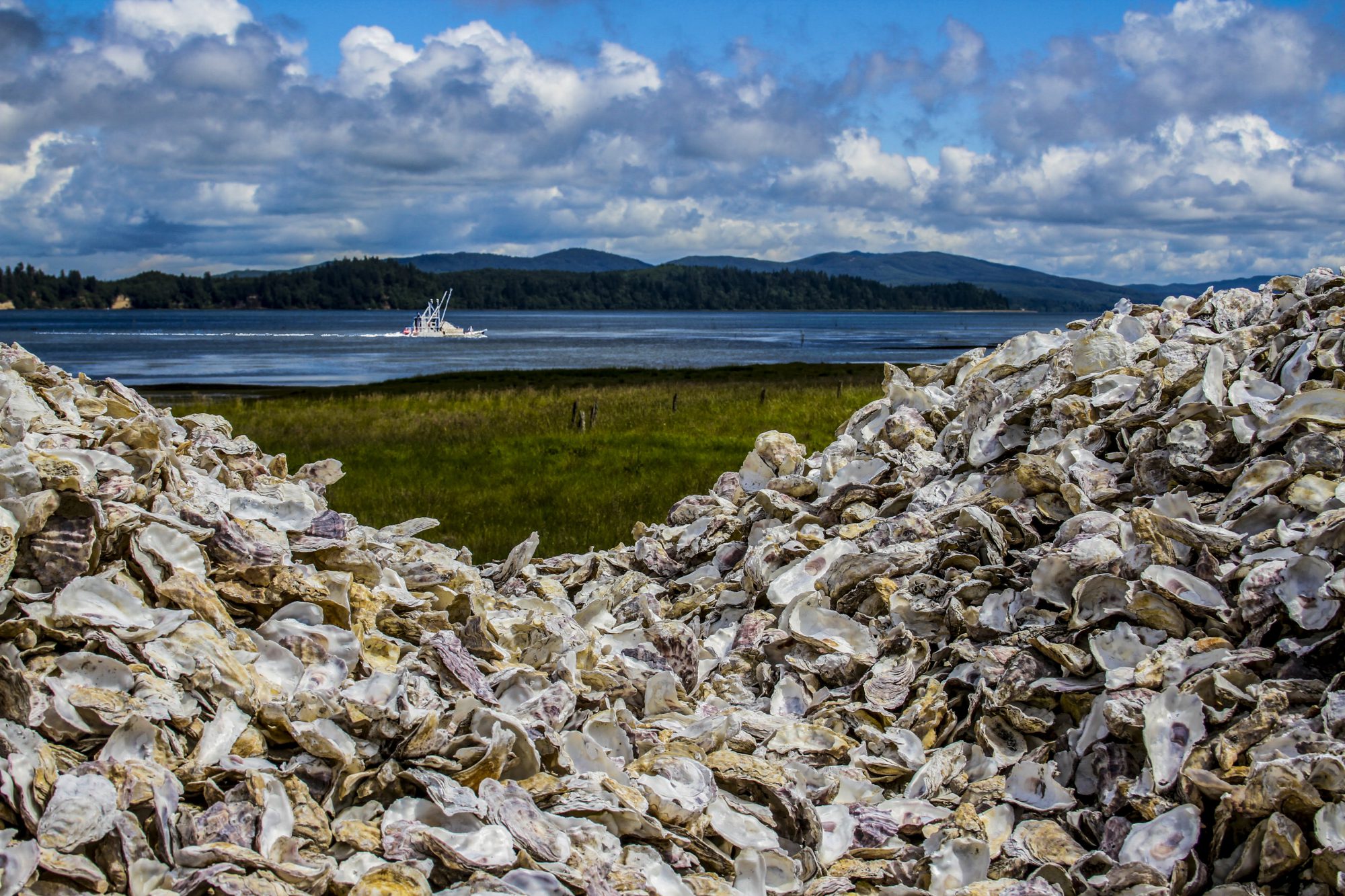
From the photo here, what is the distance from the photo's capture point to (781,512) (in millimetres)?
7406

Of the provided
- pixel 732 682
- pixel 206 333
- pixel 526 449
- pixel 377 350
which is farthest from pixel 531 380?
pixel 206 333

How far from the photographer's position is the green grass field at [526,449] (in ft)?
39.9

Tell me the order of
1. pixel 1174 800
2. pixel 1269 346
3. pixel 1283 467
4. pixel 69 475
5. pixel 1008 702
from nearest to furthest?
1. pixel 1174 800
2. pixel 69 475
3. pixel 1008 702
4. pixel 1283 467
5. pixel 1269 346

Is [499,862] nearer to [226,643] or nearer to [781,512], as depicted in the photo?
[226,643]

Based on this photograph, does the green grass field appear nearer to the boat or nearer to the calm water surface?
the calm water surface

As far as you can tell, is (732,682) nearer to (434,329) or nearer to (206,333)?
(434,329)

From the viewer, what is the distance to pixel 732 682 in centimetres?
561

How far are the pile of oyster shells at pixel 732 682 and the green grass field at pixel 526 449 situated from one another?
5.24m

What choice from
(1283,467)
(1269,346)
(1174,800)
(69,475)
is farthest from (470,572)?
(1269,346)

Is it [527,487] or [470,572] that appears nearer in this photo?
[470,572]

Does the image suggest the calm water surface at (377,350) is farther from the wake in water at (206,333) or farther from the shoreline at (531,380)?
the shoreline at (531,380)

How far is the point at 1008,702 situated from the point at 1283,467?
6.71 ft

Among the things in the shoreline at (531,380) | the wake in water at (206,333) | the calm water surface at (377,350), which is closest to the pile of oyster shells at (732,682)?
the shoreline at (531,380)

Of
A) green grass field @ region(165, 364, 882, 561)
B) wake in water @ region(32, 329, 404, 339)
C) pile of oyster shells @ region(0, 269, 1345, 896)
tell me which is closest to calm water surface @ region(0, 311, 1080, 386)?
wake in water @ region(32, 329, 404, 339)
